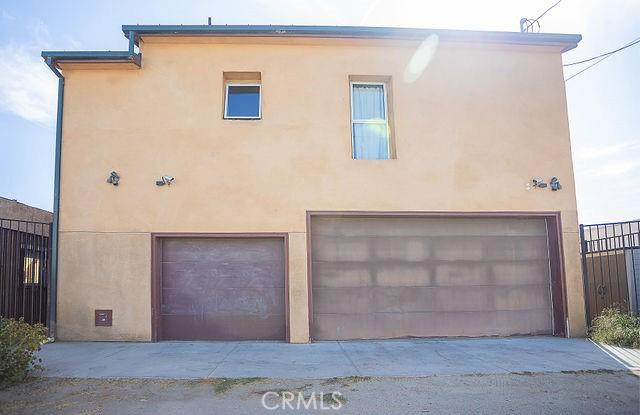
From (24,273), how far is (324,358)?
5907mm

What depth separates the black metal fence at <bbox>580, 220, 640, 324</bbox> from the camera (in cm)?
896

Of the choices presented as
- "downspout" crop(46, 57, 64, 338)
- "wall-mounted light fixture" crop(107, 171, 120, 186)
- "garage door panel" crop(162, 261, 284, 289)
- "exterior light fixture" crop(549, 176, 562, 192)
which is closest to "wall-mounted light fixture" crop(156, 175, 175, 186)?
"wall-mounted light fixture" crop(107, 171, 120, 186)

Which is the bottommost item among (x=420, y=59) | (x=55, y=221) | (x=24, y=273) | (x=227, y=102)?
(x=24, y=273)

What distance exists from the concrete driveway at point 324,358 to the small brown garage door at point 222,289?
0.34 metres

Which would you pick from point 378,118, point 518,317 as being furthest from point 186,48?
point 518,317

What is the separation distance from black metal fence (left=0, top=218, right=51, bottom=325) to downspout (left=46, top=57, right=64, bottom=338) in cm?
20

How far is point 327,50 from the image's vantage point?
9430 millimetres

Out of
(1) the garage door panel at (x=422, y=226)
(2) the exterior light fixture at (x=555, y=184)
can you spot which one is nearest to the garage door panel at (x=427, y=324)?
(1) the garage door panel at (x=422, y=226)

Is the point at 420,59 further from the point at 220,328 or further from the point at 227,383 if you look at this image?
the point at 227,383

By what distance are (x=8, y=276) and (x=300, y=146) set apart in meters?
5.76

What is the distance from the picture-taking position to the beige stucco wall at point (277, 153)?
8.78m

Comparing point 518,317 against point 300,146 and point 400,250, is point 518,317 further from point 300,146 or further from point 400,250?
point 300,146

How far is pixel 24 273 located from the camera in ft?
29.2

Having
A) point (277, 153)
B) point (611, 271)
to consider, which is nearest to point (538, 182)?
point (611, 271)
